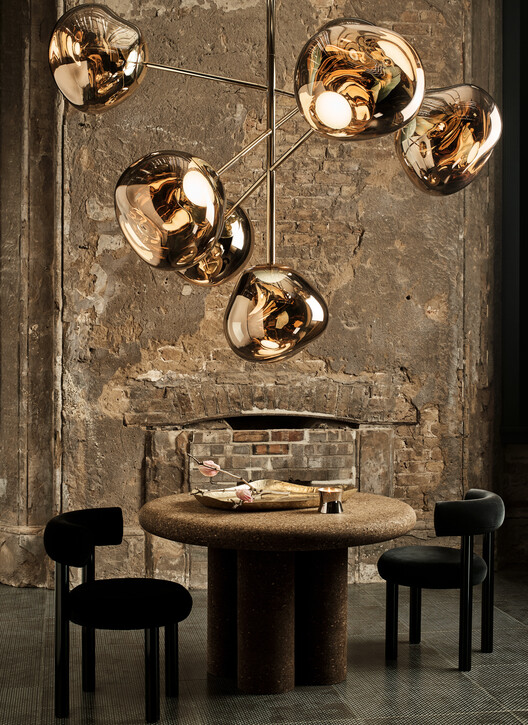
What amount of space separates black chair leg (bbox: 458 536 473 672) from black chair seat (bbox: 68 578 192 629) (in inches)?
44.9

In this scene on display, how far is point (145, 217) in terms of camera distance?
181 centimetres

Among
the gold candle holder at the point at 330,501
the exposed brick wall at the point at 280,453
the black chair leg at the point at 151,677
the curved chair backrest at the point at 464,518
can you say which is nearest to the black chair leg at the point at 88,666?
the black chair leg at the point at 151,677

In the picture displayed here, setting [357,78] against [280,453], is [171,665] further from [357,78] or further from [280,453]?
[357,78]

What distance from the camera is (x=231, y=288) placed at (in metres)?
5.11

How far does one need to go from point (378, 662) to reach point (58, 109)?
342cm

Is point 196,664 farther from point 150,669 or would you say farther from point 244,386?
point 244,386

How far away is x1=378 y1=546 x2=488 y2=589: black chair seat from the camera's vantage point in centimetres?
358

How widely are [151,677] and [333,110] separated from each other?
2153 millimetres

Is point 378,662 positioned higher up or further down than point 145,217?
further down

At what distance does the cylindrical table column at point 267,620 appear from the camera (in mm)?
3326

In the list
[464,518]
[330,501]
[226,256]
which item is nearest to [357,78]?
[226,256]

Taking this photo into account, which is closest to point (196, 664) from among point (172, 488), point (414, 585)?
point (414, 585)

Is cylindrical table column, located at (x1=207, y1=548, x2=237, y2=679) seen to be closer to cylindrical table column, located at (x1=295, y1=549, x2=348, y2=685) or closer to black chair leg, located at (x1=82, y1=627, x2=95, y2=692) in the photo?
cylindrical table column, located at (x1=295, y1=549, x2=348, y2=685)

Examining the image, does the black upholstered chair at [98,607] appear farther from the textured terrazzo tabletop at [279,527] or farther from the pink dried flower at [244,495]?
the pink dried flower at [244,495]
